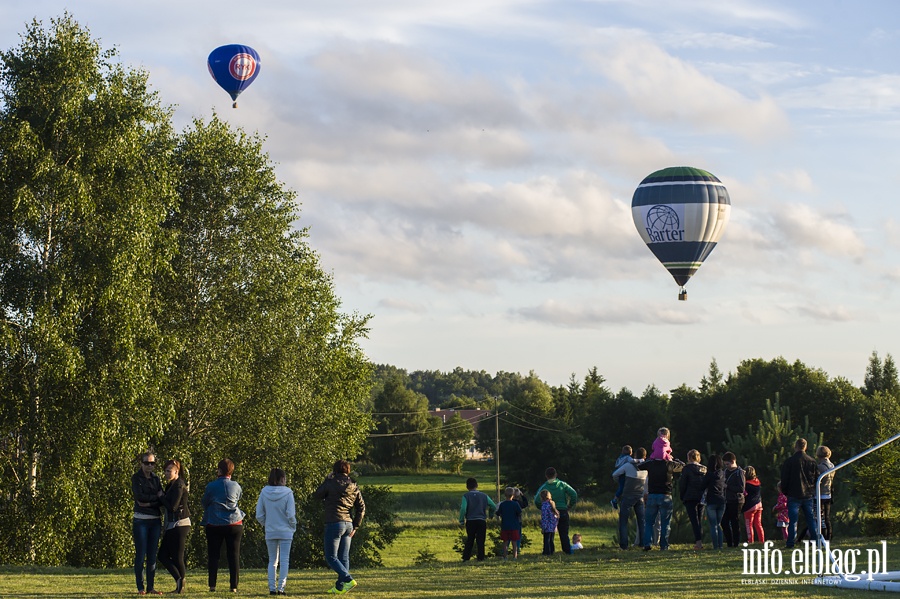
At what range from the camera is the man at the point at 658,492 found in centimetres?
2192

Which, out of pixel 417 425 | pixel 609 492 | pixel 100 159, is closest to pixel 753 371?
pixel 609 492

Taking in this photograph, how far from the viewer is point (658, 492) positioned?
21.9 meters

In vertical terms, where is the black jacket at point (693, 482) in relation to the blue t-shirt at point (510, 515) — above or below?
above

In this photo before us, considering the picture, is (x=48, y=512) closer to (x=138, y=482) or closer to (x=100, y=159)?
(x=100, y=159)

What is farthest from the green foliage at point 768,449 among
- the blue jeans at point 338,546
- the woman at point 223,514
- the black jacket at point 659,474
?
the woman at point 223,514

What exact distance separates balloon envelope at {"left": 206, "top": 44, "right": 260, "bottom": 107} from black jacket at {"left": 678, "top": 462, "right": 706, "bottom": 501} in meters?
27.6

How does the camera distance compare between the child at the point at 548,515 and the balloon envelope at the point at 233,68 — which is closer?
the child at the point at 548,515

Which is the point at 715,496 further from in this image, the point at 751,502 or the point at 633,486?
the point at 633,486

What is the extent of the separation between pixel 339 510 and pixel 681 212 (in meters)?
35.4

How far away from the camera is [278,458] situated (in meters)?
36.0

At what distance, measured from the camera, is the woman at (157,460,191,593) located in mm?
15594

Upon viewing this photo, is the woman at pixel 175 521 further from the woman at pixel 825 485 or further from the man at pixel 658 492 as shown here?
the woman at pixel 825 485

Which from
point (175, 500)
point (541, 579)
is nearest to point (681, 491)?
point (541, 579)

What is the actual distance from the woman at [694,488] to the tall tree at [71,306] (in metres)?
13.9
